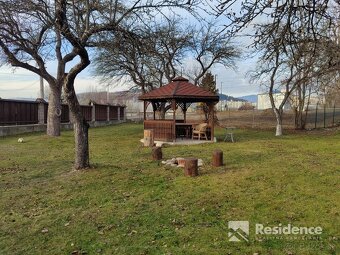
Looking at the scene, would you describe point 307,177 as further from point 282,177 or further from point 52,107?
point 52,107

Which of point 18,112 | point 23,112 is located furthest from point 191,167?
point 23,112

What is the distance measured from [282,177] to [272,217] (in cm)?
239

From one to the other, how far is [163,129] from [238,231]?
1154cm

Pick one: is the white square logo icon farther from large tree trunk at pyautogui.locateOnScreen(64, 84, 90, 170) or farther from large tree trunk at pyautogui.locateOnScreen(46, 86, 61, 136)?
large tree trunk at pyautogui.locateOnScreen(46, 86, 61, 136)

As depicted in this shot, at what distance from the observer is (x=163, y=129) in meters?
15.8

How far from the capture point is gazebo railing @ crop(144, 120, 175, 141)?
1541 centimetres

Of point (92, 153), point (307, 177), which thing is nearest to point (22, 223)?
point (307, 177)

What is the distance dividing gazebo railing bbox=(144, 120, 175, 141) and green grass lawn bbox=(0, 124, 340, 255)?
20.4 feet

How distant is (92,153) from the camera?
1203cm

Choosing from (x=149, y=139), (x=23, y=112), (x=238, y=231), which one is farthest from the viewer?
(x=23, y=112)

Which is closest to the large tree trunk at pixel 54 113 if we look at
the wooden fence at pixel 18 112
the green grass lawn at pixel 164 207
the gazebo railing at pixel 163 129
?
the wooden fence at pixel 18 112

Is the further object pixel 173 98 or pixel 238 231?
pixel 173 98

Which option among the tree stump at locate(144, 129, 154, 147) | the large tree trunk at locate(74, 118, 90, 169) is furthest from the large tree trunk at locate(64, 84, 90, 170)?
the tree stump at locate(144, 129, 154, 147)

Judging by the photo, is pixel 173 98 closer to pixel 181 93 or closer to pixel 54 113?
pixel 181 93
